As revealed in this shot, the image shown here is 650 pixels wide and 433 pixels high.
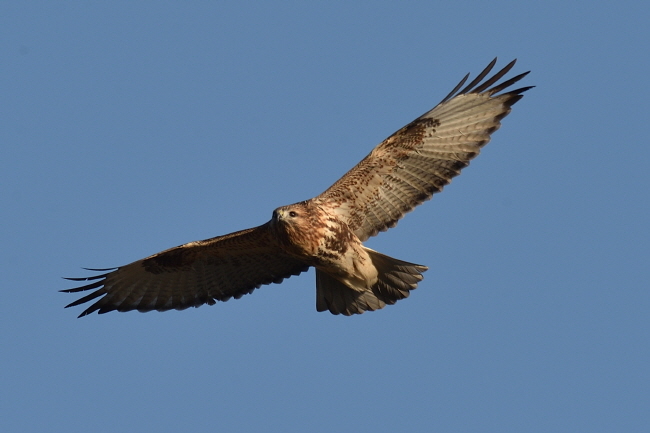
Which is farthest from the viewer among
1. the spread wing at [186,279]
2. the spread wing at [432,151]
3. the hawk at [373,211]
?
the spread wing at [186,279]

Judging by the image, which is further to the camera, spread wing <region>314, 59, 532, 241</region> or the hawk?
spread wing <region>314, 59, 532, 241</region>

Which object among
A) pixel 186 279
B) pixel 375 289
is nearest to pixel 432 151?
pixel 375 289

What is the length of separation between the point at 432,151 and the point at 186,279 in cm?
340

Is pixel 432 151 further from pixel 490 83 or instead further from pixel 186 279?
pixel 186 279

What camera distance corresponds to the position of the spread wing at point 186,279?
44.3ft

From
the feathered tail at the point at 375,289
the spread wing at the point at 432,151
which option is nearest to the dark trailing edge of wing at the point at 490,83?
the spread wing at the point at 432,151

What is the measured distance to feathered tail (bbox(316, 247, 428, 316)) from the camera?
12.6 meters

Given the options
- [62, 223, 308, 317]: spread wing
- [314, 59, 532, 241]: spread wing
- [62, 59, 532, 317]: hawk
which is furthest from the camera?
[62, 223, 308, 317]: spread wing

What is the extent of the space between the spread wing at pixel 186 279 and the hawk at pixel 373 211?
0.12ft

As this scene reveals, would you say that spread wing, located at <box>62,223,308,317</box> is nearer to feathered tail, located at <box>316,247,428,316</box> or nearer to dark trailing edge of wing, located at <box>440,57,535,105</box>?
feathered tail, located at <box>316,247,428,316</box>

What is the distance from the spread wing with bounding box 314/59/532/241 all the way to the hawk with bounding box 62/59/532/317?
0.01 m

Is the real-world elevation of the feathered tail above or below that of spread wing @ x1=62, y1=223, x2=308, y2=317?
below

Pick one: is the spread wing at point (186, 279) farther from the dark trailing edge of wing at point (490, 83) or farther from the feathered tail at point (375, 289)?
the dark trailing edge of wing at point (490, 83)

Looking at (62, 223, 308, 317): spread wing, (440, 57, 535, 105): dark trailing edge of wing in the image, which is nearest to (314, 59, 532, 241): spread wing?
(440, 57, 535, 105): dark trailing edge of wing
